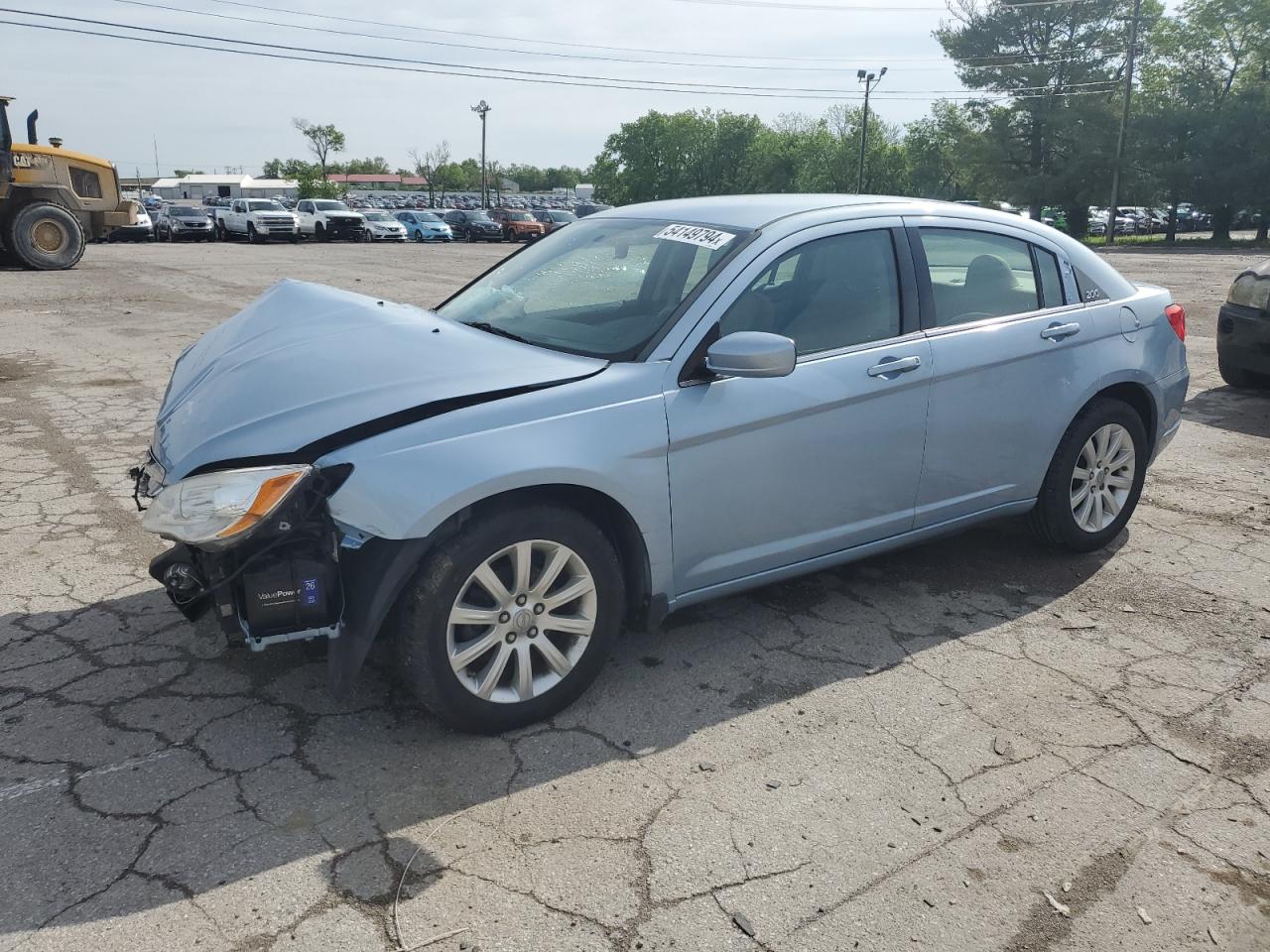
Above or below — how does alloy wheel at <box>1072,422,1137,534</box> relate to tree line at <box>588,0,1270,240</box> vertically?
below

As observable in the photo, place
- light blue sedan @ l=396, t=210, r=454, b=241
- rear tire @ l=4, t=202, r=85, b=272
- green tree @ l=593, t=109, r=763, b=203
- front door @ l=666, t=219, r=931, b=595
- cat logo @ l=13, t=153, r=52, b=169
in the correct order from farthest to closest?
green tree @ l=593, t=109, r=763, b=203 → light blue sedan @ l=396, t=210, r=454, b=241 → rear tire @ l=4, t=202, r=85, b=272 → cat logo @ l=13, t=153, r=52, b=169 → front door @ l=666, t=219, r=931, b=595

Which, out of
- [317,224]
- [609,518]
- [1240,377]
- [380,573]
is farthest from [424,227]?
[380,573]

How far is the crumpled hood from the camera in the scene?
3.01 metres

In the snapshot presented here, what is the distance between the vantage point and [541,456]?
3027 millimetres

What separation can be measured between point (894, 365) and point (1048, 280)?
1.20m

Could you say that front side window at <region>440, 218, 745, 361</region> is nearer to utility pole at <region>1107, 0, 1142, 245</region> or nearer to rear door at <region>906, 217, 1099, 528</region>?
rear door at <region>906, 217, 1099, 528</region>

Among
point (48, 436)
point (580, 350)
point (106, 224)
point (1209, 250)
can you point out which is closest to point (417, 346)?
point (580, 350)

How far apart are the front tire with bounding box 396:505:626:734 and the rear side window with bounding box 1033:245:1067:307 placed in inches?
98.8

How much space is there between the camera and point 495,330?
3.86m

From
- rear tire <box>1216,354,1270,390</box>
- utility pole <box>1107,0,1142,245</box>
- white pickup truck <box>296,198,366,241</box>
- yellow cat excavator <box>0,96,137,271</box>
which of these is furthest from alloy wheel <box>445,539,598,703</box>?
utility pole <box>1107,0,1142,245</box>

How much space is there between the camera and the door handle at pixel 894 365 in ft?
12.5

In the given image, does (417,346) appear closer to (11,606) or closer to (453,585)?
(453,585)

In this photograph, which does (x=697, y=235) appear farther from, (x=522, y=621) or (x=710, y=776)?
(x=710, y=776)

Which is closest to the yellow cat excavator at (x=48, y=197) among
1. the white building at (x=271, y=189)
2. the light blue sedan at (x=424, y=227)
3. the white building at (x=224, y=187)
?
the light blue sedan at (x=424, y=227)
